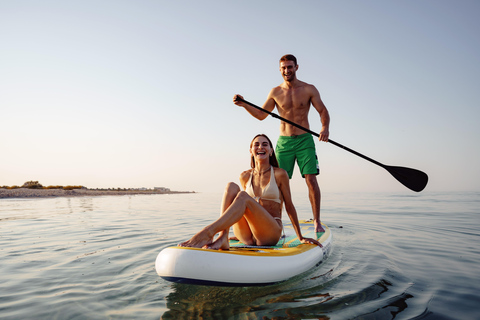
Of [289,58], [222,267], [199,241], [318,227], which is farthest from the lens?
[289,58]

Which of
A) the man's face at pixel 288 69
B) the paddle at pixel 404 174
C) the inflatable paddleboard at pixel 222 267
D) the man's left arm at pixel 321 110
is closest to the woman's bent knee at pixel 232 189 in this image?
the inflatable paddleboard at pixel 222 267

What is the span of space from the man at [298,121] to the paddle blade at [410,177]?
55.9 inches

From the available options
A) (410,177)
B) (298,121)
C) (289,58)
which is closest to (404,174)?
(410,177)

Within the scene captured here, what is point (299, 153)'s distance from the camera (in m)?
5.24

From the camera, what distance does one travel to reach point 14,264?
12.3 ft

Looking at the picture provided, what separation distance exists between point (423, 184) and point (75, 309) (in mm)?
5369

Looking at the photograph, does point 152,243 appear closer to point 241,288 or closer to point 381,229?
point 241,288

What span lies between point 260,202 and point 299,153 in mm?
1792

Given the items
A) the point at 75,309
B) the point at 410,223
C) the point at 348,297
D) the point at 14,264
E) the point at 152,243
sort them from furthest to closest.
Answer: the point at 410,223 → the point at 152,243 → the point at 14,264 → the point at 348,297 → the point at 75,309

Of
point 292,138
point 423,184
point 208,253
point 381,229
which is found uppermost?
point 292,138

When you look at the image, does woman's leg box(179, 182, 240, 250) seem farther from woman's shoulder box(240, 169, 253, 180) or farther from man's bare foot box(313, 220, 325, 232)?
man's bare foot box(313, 220, 325, 232)

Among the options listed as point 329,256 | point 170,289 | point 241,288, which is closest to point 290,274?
point 241,288

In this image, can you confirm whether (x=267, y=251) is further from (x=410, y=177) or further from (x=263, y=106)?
(x=410, y=177)

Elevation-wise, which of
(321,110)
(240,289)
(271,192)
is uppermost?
(321,110)
